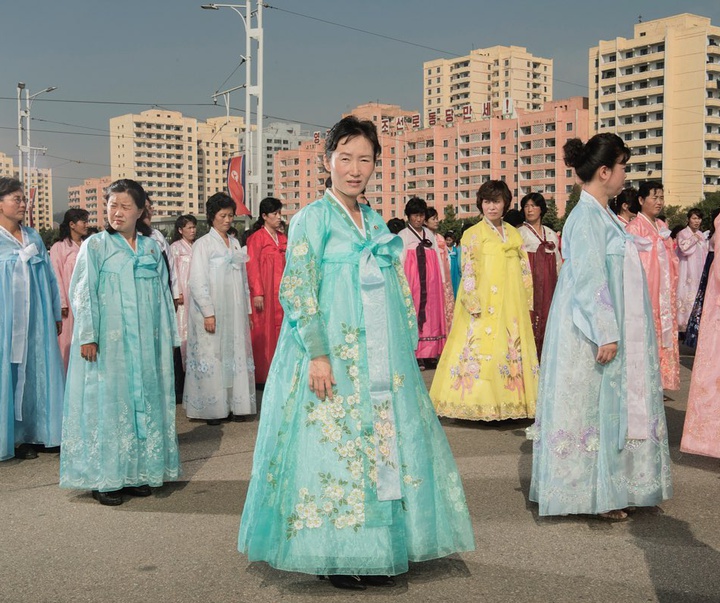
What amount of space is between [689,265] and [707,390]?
878cm

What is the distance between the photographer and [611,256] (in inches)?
167

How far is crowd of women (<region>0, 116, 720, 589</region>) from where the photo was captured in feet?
10.7

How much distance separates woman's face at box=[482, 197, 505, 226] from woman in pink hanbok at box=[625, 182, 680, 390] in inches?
49.6

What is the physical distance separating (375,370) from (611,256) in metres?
1.61

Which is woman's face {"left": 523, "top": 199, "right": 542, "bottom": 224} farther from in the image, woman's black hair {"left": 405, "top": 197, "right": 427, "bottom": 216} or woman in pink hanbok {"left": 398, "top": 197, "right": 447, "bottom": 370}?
woman in pink hanbok {"left": 398, "top": 197, "right": 447, "bottom": 370}

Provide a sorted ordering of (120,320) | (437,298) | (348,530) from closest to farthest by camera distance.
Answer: (348,530) → (120,320) → (437,298)

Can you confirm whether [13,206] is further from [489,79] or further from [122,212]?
[489,79]

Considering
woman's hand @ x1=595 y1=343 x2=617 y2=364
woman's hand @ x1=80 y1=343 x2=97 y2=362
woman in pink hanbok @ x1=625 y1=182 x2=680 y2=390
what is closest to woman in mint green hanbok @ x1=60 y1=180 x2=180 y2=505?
woman's hand @ x1=80 y1=343 x2=97 y2=362

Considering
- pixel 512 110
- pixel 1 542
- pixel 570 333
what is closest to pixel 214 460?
pixel 1 542

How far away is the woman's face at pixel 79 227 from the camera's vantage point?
868 centimetres

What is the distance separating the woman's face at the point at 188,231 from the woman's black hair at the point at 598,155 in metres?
5.79

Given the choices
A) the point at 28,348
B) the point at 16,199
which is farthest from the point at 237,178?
the point at 28,348

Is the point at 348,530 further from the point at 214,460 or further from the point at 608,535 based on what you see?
the point at 214,460

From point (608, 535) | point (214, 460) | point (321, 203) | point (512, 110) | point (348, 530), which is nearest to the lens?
point (348, 530)
